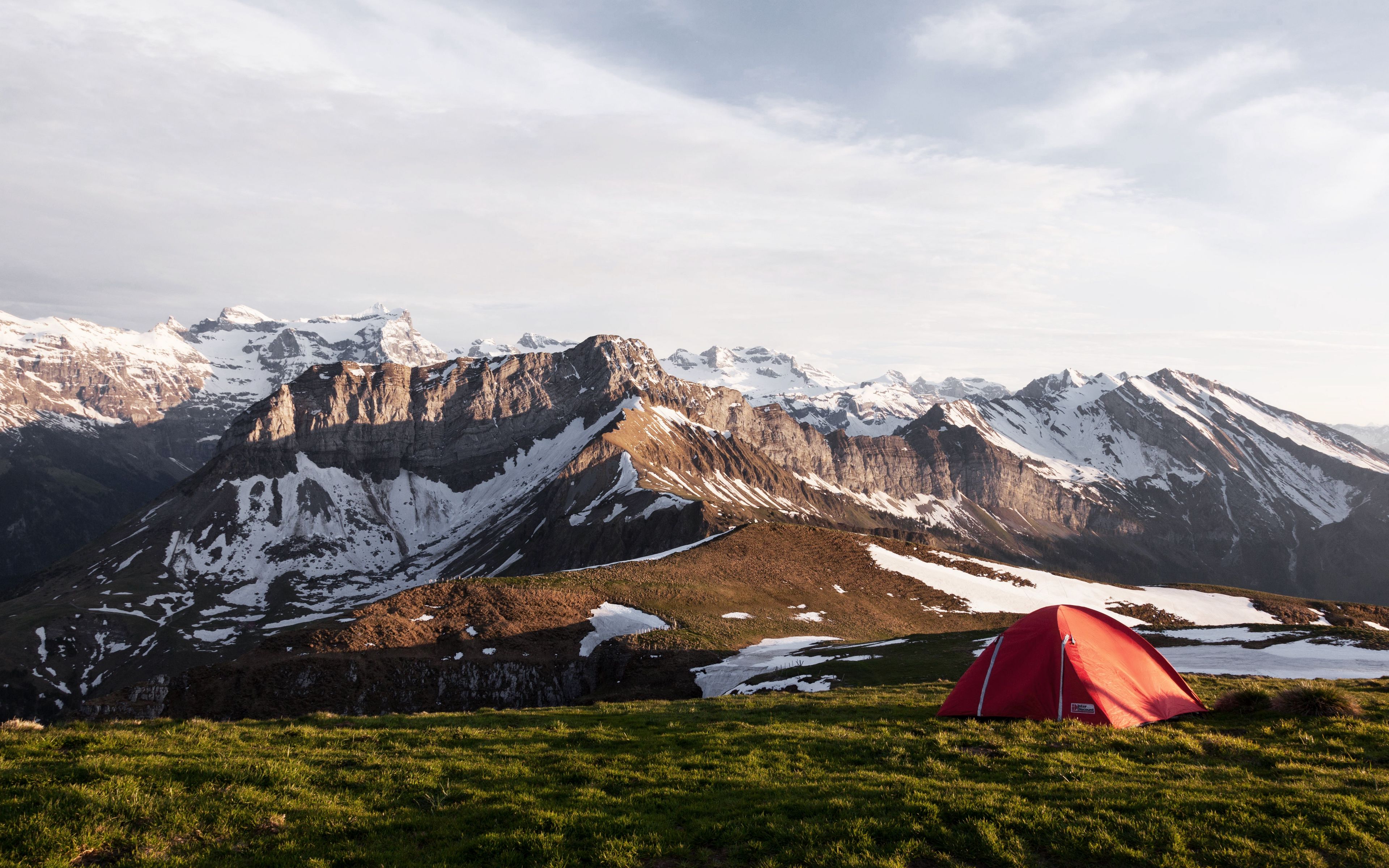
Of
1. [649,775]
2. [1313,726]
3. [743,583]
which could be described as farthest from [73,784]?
[743,583]

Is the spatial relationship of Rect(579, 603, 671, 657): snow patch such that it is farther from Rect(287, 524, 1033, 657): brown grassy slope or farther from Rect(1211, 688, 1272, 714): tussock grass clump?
Rect(1211, 688, 1272, 714): tussock grass clump

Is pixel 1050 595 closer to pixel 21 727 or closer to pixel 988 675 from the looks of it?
pixel 988 675

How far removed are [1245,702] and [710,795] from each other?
19271mm


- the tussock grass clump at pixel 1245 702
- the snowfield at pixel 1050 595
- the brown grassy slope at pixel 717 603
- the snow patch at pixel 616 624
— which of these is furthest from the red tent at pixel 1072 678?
the snowfield at pixel 1050 595

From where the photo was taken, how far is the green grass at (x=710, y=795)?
39.4 ft

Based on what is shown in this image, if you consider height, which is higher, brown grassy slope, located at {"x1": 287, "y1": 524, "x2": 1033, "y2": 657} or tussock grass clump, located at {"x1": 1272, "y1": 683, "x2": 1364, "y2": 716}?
tussock grass clump, located at {"x1": 1272, "y1": 683, "x2": 1364, "y2": 716}

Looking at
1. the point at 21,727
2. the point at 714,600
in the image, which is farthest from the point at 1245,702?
the point at 714,600

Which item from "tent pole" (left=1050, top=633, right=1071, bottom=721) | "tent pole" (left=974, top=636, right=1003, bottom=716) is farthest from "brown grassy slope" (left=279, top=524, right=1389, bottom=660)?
"tent pole" (left=1050, top=633, right=1071, bottom=721)

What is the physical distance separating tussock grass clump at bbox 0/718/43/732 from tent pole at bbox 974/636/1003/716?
87.5 ft

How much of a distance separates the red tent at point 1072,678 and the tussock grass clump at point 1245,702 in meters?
0.77

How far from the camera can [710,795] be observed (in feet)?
49.7

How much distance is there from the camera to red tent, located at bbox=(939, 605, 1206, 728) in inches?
855

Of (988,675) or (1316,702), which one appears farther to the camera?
Result: (988,675)

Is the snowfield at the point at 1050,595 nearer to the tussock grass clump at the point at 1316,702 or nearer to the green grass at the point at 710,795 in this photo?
the tussock grass clump at the point at 1316,702
